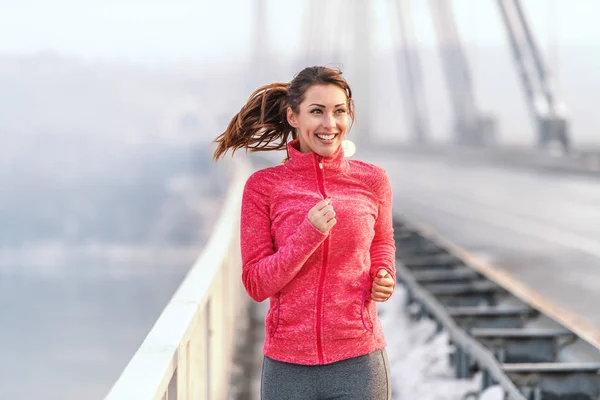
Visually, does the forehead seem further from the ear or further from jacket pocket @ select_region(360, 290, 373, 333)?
jacket pocket @ select_region(360, 290, 373, 333)

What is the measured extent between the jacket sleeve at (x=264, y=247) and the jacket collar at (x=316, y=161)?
0.35ft

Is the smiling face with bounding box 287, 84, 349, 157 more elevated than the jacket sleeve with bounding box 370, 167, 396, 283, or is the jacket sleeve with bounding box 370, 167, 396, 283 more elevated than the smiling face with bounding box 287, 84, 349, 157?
the smiling face with bounding box 287, 84, 349, 157

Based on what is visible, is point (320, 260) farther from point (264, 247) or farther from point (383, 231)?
point (383, 231)

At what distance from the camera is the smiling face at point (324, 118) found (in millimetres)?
3363

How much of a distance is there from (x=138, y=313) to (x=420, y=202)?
102672 mm

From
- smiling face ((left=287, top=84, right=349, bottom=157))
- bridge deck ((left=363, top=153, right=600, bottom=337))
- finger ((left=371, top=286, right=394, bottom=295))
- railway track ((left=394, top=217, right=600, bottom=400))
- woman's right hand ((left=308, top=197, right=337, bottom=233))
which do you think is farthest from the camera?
bridge deck ((left=363, top=153, right=600, bottom=337))

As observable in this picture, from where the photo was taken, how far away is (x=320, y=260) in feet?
10.8

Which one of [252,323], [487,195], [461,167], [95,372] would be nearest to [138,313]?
[95,372]

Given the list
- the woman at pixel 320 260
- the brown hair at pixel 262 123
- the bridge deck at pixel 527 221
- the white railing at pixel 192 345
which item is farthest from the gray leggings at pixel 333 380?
the bridge deck at pixel 527 221

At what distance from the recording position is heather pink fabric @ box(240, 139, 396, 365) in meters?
3.29

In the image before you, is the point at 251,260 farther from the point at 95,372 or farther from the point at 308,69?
the point at 95,372

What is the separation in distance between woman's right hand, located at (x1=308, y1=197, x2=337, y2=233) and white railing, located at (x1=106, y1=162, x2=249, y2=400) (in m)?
0.62

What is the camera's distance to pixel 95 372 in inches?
5172

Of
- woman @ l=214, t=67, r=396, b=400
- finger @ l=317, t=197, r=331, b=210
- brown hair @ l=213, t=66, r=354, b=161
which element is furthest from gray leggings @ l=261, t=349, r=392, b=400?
brown hair @ l=213, t=66, r=354, b=161
